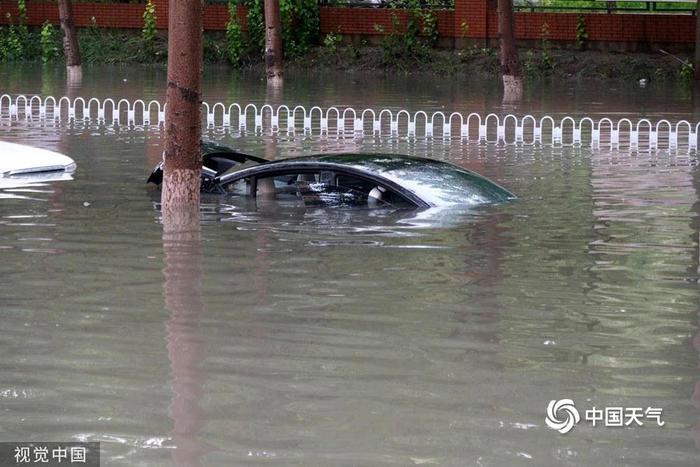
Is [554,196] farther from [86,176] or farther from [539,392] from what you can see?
[539,392]

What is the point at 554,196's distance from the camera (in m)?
15.2

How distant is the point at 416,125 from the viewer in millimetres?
24703

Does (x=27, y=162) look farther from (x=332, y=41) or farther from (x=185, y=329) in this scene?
(x=332, y=41)

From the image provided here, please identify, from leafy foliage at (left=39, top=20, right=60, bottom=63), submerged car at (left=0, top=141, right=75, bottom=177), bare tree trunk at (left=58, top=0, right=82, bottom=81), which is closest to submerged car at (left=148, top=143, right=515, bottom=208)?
submerged car at (left=0, top=141, right=75, bottom=177)

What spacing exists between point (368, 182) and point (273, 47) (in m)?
21.8

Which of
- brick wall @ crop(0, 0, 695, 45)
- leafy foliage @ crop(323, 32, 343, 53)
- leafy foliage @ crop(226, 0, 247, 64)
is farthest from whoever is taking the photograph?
leafy foliage @ crop(226, 0, 247, 64)

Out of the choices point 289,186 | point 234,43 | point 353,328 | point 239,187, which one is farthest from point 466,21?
point 353,328

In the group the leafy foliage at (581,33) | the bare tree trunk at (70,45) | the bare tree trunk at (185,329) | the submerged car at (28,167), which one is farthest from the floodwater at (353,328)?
the leafy foliage at (581,33)

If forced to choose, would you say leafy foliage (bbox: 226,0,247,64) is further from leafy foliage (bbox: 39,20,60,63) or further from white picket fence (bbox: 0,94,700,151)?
white picket fence (bbox: 0,94,700,151)

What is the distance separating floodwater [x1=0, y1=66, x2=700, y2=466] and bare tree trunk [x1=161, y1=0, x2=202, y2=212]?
1.39ft

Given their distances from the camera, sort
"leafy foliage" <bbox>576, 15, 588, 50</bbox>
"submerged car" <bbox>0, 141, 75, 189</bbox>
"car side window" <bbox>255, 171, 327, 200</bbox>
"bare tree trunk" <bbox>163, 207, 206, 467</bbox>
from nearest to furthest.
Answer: "bare tree trunk" <bbox>163, 207, 206, 467</bbox> → "car side window" <bbox>255, 171, 327, 200</bbox> → "submerged car" <bbox>0, 141, 75, 189</bbox> → "leafy foliage" <bbox>576, 15, 588, 50</bbox>

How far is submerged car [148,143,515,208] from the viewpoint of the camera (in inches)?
525

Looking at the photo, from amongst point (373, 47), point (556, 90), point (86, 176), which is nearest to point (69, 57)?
point (373, 47)

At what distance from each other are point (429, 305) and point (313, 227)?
3552 mm
